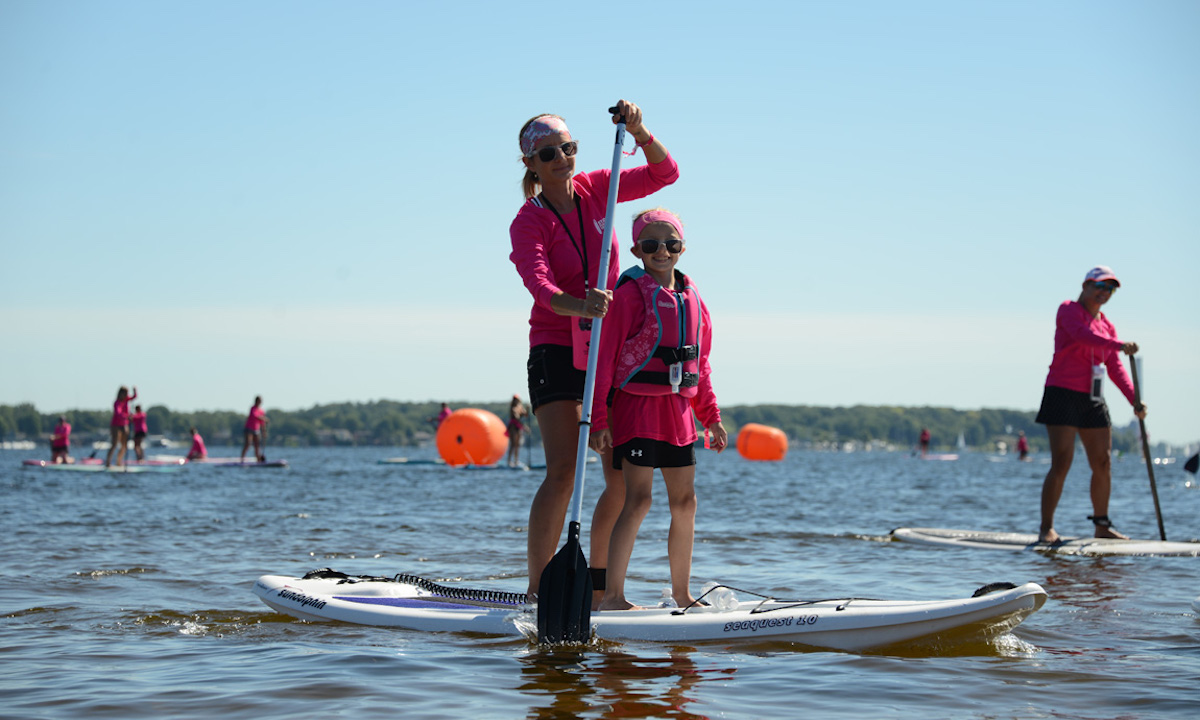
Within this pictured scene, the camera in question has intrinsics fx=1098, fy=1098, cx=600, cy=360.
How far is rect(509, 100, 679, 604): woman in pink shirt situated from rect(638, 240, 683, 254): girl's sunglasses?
0.21m

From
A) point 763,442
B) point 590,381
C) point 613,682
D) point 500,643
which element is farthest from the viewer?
point 763,442

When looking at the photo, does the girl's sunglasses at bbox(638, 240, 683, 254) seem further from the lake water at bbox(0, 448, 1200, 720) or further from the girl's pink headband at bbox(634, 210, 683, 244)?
the lake water at bbox(0, 448, 1200, 720)

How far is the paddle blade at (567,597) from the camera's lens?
4363 millimetres

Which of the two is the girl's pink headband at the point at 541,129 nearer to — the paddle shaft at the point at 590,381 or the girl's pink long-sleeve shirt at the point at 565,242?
the girl's pink long-sleeve shirt at the point at 565,242

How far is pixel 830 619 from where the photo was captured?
Result: 4.36 meters

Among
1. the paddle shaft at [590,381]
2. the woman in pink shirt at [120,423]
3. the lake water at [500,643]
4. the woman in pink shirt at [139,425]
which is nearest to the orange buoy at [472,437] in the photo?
the woman in pink shirt at [120,423]

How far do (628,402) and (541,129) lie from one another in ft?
4.14

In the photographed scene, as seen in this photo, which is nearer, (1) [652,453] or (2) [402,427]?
(1) [652,453]

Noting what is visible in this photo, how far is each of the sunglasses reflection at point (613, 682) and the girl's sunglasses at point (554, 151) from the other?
2.08m

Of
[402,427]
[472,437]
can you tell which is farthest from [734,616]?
[402,427]

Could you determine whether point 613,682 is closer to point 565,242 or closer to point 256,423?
point 565,242

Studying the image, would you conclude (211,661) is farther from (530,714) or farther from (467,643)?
(530,714)

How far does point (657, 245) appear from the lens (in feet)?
15.8

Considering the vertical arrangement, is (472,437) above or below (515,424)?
below
